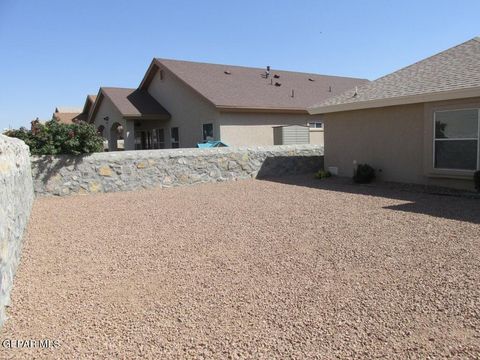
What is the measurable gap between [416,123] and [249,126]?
9.21 metres

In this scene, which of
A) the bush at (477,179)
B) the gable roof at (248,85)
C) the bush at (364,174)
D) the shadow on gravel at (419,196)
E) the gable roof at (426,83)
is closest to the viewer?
the shadow on gravel at (419,196)

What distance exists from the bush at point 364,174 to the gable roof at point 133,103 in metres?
12.9

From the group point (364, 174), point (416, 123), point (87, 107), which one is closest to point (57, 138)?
point (364, 174)

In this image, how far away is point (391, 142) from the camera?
11633 millimetres

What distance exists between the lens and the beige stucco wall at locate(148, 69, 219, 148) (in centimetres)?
1883

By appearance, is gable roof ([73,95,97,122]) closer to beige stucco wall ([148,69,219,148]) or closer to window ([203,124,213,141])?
beige stucco wall ([148,69,219,148])

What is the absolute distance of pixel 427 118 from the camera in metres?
10.4

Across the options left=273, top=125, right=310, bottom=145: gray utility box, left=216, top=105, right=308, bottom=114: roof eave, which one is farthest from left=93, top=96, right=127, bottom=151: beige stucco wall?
left=273, top=125, right=310, bottom=145: gray utility box

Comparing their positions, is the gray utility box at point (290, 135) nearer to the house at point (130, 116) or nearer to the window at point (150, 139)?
the house at point (130, 116)

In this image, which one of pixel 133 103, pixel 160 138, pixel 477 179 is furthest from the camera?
pixel 160 138

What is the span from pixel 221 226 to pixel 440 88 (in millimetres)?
6970

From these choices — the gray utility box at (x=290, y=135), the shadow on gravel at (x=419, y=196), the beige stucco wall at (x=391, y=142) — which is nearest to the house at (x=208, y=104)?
the gray utility box at (x=290, y=135)

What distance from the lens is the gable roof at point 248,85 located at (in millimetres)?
18641

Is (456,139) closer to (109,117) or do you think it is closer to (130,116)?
(130,116)
